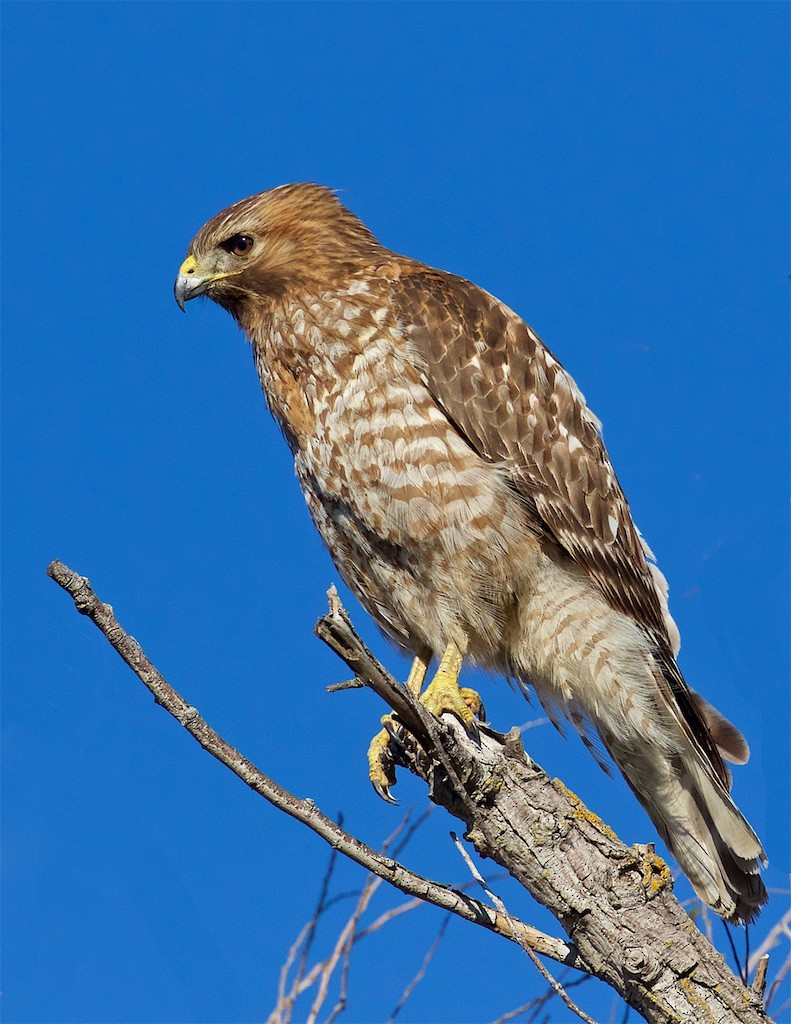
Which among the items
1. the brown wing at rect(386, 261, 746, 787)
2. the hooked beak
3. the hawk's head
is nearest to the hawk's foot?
the brown wing at rect(386, 261, 746, 787)

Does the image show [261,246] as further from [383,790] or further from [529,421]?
[383,790]

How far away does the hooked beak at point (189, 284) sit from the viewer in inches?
189

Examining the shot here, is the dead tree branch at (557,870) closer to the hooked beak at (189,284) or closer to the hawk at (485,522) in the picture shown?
the hawk at (485,522)

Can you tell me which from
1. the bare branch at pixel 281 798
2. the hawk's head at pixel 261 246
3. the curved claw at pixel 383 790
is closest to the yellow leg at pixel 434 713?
the curved claw at pixel 383 790

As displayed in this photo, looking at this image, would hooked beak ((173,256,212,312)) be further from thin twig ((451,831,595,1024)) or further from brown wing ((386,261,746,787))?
thin twig ((451,831,595,1024))

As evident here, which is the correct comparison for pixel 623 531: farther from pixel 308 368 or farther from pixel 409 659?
pixel 308 368

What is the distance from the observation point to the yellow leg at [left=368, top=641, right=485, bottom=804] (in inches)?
147

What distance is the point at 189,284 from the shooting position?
4.79 metres

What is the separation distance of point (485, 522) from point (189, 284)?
1719 millimetres

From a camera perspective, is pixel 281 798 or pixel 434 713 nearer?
pixel 281 798

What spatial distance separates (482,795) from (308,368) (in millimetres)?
1737

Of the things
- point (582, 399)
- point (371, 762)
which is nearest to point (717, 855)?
point (371, 762)

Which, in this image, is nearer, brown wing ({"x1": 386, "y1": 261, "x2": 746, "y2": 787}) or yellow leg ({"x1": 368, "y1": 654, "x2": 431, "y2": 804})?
yellow leg ({"x1": 368, "y1": 654, "x2": 431, "y2": 804})

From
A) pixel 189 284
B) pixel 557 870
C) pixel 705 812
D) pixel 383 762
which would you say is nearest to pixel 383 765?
pixel 383 762
